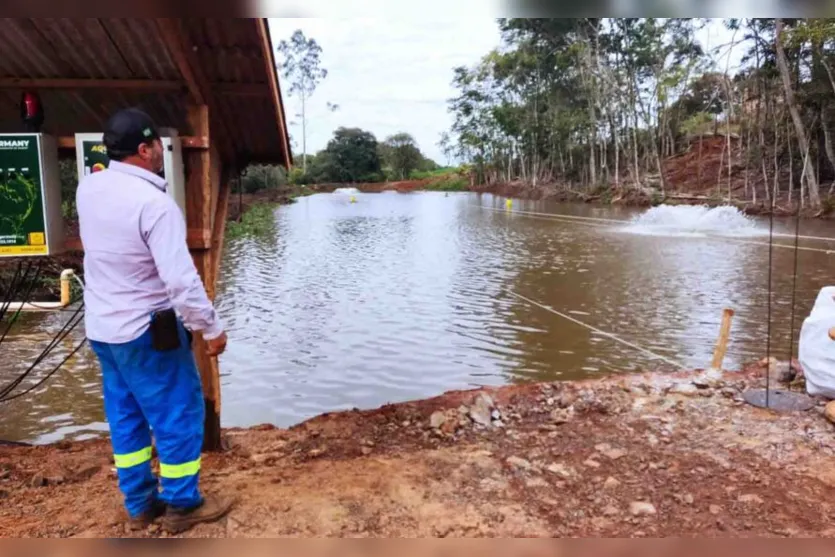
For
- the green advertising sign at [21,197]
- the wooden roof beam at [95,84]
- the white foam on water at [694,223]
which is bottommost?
the white foam on water at [694,223]

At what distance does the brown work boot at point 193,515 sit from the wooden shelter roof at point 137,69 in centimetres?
233

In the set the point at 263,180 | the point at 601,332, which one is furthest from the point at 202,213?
the point at 263,180

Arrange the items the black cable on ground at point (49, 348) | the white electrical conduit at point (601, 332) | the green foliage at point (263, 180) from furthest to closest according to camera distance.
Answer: the green foliage at point (263, 180)
the white electrical conduit at point (601, 332)
the black cable on ground at point (49, 348)

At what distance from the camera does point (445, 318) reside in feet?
34.9

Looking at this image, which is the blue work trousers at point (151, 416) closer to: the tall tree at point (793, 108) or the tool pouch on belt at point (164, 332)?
the tool pouch on belt at point (164, 332)

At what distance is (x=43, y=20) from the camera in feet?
11.4

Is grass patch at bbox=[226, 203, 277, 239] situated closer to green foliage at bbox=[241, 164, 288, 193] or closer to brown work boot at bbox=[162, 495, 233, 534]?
green foliage at bbox=[241, 164, 288, 193]

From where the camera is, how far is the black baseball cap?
9.36ft

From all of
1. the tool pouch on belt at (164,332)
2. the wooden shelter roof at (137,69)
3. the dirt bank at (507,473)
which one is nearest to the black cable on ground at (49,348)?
the dirt bank at (507,473)

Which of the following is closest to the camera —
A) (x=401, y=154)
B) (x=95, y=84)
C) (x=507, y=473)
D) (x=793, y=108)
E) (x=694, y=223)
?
(x=507, y=473)

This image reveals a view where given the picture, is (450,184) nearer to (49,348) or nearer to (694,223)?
(694,223)

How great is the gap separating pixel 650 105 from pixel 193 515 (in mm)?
42964

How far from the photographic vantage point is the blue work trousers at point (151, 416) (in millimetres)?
2852

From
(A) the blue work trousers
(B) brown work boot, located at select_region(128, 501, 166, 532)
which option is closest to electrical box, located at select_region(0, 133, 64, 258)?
(A) the blue work trousers
